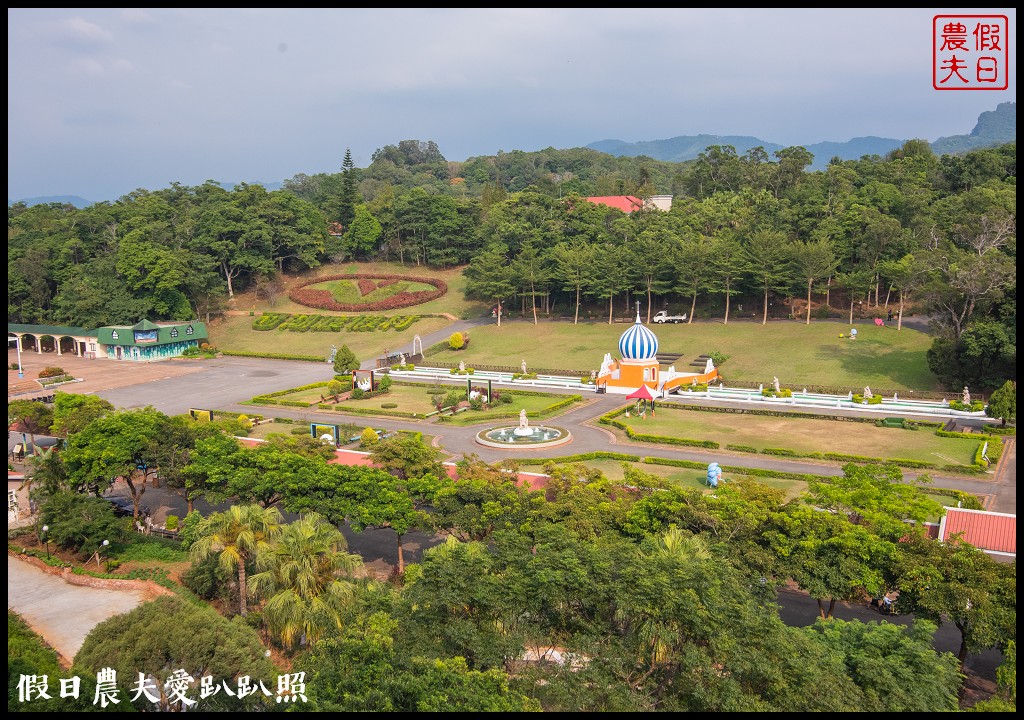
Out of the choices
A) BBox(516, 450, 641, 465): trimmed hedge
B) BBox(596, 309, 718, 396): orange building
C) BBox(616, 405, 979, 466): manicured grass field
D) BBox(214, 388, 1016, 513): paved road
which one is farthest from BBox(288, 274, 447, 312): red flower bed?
BBox(516, 450, 641, 465): trimmed hedge

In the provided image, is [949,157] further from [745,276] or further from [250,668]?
[250,668]

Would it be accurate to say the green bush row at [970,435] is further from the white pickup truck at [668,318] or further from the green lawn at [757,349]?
the white pickup truck at [668,318]

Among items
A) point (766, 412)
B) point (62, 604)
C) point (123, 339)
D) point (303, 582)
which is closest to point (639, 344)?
point (766, 412)

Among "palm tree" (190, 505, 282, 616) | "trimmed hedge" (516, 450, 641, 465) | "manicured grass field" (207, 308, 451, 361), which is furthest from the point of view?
"manicured grass field" (207, 308, 451, 361)

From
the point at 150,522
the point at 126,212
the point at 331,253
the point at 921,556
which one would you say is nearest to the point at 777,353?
the point at 921,556

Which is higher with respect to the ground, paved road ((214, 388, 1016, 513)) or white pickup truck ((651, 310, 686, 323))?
white pickup truck ((651, 310, 686, 323))

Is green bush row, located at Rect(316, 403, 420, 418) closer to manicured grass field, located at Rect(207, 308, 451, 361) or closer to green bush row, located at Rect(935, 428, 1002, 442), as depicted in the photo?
manicured grass field, located at Rect(207, 308, 451, 361)

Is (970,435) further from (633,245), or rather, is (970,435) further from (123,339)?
(123,339)

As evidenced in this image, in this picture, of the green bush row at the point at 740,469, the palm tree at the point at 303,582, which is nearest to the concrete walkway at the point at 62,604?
the palm tree at the point at 303,582
